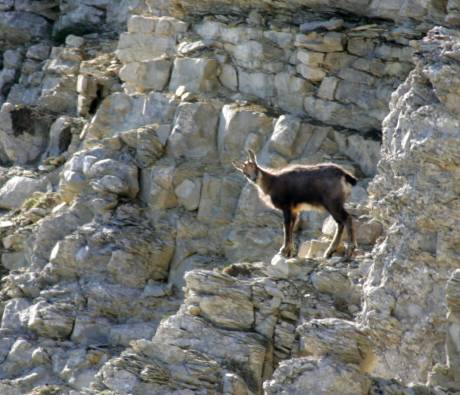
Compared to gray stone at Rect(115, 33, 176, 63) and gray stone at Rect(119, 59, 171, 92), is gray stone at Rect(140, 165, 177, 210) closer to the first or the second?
gray stone at Rect(119, 59, 171, 92)

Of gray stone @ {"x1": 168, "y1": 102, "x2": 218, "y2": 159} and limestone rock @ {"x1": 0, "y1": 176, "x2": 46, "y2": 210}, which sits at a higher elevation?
gray stone @ {"x1": 168, "y1": 102, "x2": 218, "y2": 159}

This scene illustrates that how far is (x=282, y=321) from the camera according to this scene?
2152 centimetres

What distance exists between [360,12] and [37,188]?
29.7 ft

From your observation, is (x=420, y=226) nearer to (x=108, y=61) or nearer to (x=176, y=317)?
(x=176, y=317)

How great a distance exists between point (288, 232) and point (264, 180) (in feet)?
4.20

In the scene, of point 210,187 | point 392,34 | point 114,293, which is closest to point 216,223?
point 210,187

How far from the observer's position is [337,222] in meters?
23.1

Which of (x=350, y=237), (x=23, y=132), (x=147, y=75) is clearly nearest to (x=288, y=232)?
(x=350, y=237)

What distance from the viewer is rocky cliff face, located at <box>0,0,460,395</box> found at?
18.8 meters

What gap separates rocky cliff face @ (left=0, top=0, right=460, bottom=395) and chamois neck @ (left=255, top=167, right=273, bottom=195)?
1.27m

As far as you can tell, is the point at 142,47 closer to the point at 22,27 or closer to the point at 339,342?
the point at 22,27

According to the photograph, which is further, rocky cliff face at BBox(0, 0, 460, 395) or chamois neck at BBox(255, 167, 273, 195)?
chamois neck at BBox(255, 167, 273, 195)

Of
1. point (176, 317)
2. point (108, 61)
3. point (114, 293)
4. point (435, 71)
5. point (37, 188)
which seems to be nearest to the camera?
point (435, 71)

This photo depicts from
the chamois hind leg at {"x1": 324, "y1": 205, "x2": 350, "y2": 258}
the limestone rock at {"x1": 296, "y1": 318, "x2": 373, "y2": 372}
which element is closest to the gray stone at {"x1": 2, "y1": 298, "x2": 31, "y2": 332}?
the chamois hind leg at {"x1": 324, "y1": 205, "x2": 350, "y2": 258}
